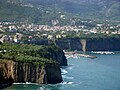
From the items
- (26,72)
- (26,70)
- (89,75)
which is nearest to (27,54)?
(89,75)

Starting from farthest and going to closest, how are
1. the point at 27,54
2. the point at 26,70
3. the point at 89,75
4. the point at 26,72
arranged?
the point at 89,75 → the point at 27,54 → the point at 26,70 → the point at 26,72

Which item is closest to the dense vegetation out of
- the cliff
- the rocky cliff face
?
the cliff

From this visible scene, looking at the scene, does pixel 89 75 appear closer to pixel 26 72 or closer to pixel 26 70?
pixel 26 70

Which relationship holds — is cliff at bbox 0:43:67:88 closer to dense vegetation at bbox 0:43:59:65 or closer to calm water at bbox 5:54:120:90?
dense vegetation at bbox 0:43:59:65

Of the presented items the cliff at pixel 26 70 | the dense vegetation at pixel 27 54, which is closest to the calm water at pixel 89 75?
the cliff at pixel 26 70

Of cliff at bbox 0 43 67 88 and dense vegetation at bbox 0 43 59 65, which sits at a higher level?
dense vegetation at bbox 0 43 59 65

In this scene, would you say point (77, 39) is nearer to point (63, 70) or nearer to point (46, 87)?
point (63, 70)
